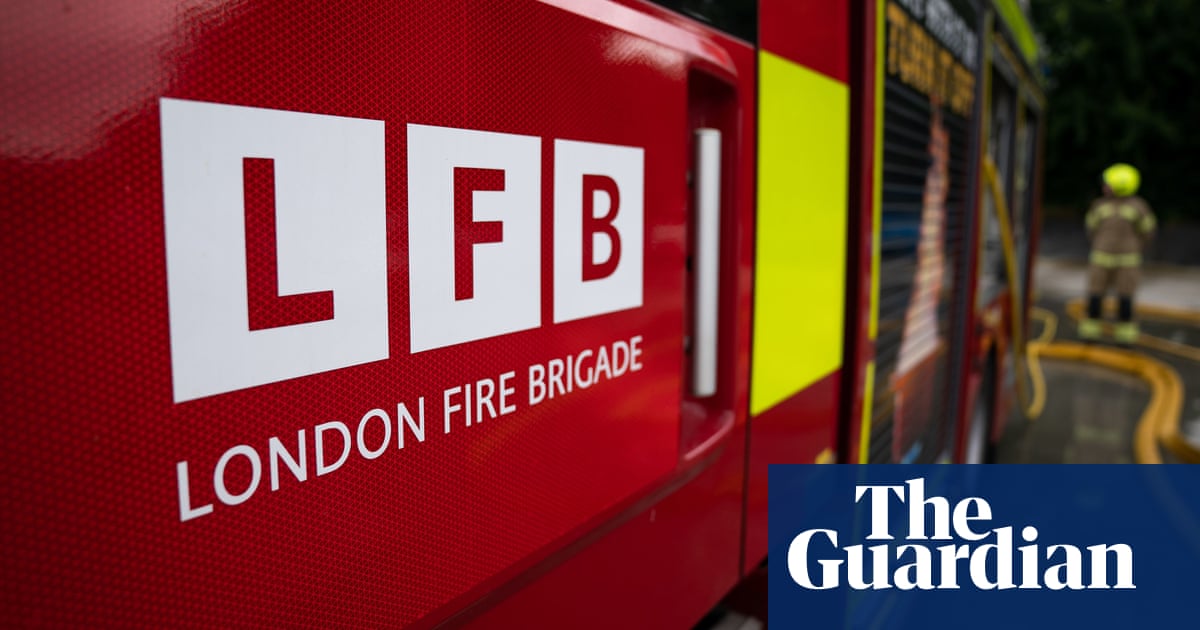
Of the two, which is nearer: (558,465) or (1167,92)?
(558,465)

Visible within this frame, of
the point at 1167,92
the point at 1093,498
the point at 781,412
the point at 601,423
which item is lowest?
the point at 1093,498

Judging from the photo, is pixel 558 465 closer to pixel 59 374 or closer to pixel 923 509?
pixel 59 374

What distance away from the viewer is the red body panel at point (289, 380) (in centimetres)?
53

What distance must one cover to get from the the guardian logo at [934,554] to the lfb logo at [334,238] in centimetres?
115

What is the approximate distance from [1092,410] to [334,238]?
7.06 meters

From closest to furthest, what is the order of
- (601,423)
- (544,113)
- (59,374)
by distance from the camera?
(59,374)
(544,113)
(601,423)

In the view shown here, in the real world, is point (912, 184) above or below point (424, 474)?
above

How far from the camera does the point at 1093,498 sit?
403 centimetres

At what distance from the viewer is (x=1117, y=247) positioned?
→ 9992mm

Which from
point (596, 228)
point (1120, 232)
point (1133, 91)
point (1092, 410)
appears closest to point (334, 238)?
point (596, 228)

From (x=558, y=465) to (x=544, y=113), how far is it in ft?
Result: 1.31

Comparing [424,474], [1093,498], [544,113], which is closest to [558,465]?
[424,474]

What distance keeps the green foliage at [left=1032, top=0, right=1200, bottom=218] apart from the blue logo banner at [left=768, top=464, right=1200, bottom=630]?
19.4 meters

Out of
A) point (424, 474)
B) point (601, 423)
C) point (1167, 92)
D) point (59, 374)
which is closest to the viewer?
point (59, 374)
